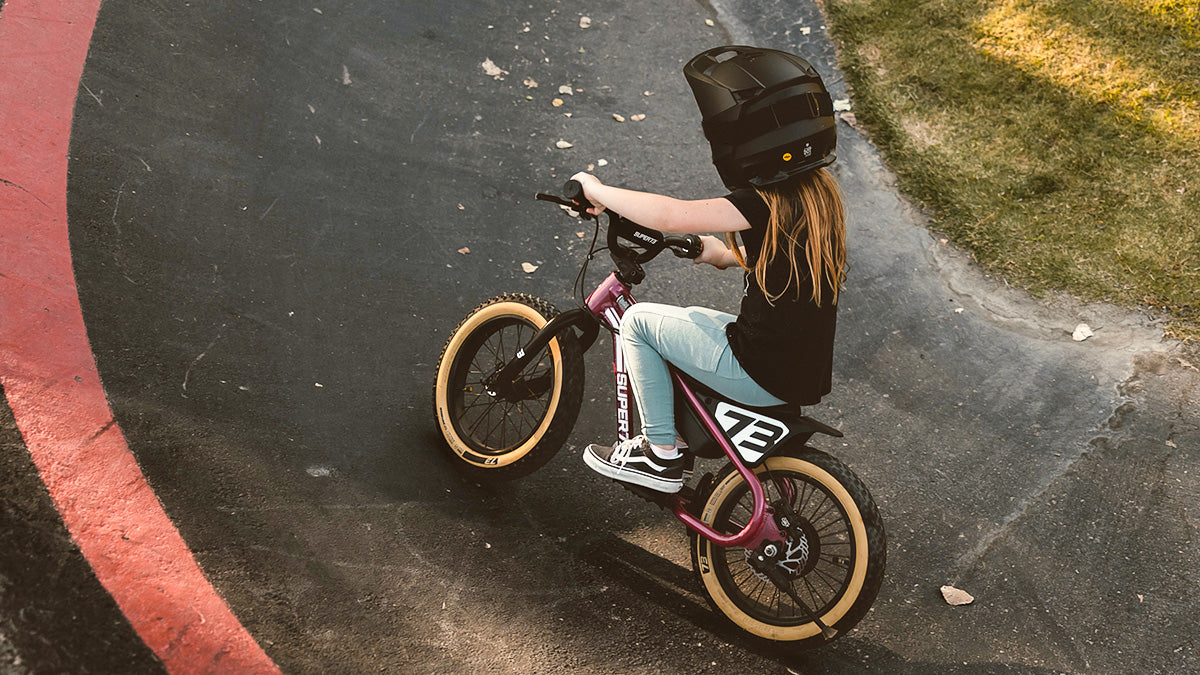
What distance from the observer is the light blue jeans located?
3.18 m

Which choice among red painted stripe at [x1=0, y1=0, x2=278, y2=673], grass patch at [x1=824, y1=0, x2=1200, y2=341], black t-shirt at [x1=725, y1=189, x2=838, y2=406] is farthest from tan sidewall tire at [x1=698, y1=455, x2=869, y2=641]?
grass patch at [x1=824, y1=0, x2=1200, y2=341]

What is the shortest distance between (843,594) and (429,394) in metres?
2.23

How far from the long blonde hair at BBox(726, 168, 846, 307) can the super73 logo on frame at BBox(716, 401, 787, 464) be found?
0.52 metres

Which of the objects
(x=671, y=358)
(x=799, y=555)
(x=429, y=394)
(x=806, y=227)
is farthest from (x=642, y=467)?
(x=429, y=394)

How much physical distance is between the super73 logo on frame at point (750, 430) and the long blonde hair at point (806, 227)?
1.70 feet

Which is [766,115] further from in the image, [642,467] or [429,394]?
[429,394]

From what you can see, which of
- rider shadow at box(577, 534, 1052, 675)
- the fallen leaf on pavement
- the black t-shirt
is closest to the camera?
the black t-shirt

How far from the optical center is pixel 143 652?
282cm

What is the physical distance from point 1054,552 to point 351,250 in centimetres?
404

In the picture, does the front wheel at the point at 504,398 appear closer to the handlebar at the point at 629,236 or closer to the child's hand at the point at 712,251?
the handlebar at the point at 629,236

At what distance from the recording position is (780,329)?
3.01 m

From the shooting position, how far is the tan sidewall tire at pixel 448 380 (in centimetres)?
353

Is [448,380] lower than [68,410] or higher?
lower

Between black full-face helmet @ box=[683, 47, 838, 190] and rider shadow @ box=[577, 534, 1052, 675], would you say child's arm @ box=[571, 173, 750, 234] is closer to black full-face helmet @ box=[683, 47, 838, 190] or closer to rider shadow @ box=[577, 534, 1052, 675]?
black full-face helmet @ box=[683, 47, 838, 190]
